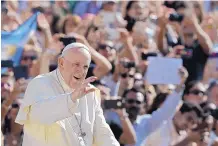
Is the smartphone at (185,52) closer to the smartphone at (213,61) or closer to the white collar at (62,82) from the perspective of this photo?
the smartphone at (213,61)

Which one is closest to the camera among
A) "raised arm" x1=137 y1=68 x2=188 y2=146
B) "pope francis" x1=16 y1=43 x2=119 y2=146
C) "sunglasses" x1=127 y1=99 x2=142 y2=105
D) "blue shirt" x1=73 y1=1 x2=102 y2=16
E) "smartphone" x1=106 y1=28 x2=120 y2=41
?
"pope francis" x1=16 y1=43 x2=119 y2=146

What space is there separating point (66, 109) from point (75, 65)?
346 mm

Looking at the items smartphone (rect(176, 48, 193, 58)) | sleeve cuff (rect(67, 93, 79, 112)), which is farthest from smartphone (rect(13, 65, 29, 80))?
sleeve cuff (rect(67, 93, 79, 112))

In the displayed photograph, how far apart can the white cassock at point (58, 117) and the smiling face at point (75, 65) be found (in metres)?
0.12

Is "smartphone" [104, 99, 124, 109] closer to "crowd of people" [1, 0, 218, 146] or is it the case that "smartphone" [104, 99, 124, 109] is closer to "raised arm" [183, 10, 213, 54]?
"crowd of people" [1, 0, 218, 146]

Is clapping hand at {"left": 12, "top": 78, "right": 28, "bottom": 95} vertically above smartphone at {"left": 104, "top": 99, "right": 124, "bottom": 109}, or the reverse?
clapping hand at {"left": 12, "top": 78, "right": 28, "bottom": 95}

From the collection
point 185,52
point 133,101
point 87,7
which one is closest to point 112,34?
point 87,7

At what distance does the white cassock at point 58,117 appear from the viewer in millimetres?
6227

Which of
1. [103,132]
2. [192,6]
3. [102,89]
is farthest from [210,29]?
[103,132]

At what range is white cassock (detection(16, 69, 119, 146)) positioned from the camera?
6227mm

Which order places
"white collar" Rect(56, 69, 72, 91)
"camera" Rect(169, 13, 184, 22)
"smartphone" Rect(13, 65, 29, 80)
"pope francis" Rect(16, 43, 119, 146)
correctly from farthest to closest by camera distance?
"camera" Rect(169, 13, 184, 22), "smartphone" Rect(13, 65, 29, 80), "white collar" Rect(56, 69, 72, 91), "pope francis" Rect(16, 43, 119, 146)

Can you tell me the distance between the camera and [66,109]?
243 inches

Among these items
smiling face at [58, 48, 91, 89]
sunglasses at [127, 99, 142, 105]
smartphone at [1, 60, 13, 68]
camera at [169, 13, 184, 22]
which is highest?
smiling face at [58, 48, 91, 89]

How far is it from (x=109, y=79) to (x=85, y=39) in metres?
0.60
